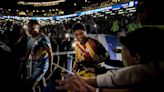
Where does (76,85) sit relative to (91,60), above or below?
above

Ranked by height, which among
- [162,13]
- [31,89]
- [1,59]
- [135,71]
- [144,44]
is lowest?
[31,89]

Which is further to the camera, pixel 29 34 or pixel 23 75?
pixel 29 34

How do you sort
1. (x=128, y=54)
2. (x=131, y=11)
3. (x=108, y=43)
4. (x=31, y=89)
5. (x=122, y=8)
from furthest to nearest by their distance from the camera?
(x=122, y=8) → (x=131, y=11) → (x=108, y=43) → (x=31, y=89) → (x=128, y=54)

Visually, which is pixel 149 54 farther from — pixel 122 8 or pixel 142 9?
pixel 122 8

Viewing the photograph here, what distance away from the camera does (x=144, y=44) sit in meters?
1.36

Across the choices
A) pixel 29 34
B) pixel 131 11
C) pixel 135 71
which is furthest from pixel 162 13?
pixel 131 11

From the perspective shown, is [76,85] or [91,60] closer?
[76,85]

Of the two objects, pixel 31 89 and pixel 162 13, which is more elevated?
pixel 162 13

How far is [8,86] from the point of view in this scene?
8.99ft

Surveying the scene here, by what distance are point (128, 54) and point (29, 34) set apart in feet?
12.4

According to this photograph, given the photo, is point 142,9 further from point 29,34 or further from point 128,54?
point 29,34

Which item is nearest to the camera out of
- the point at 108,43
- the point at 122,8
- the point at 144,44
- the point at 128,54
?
the point at 144,44

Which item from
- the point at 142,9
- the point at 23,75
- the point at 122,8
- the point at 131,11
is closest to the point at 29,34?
the point at 23,75

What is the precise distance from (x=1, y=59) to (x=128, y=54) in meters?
1.49
